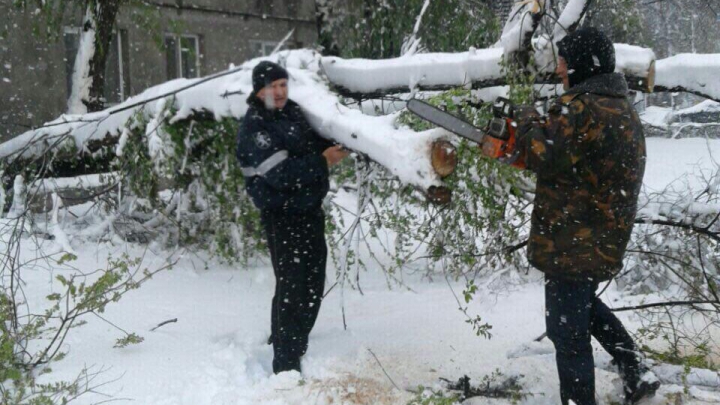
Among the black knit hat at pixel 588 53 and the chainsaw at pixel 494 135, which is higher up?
the black knit hat at pixel 588 53

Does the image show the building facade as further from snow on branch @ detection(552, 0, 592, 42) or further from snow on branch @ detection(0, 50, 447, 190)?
snow on branch @ detection(552, 0, 592, 42)

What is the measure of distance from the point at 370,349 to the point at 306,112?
1376 millimetres

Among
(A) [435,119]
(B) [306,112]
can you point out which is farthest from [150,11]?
(A) [435,119]

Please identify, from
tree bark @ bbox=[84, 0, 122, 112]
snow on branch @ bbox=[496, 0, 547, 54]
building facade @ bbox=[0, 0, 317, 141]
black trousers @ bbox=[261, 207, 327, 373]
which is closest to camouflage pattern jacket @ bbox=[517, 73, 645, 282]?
snow on branch @ bbox=[496, 0, 547, 54]

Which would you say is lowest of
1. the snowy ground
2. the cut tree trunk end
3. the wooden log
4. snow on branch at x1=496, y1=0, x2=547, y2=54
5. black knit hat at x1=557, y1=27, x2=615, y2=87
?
the snowy ground

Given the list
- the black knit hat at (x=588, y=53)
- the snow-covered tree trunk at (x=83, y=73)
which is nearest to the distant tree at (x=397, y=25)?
the snow-covered tree trunk at (x=83, y=73)

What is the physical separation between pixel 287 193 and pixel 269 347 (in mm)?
1049

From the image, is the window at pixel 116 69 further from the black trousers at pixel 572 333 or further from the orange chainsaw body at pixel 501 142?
the black trousers at pixel 572 333

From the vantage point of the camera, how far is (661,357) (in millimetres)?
3424

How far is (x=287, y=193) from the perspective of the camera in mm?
3443

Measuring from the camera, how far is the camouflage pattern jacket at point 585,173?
272 cm

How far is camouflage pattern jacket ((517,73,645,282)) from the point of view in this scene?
2723 millimetres

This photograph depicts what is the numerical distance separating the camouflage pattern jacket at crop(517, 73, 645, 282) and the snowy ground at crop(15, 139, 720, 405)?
0.82m

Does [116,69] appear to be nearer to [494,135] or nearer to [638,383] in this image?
[494,135]
